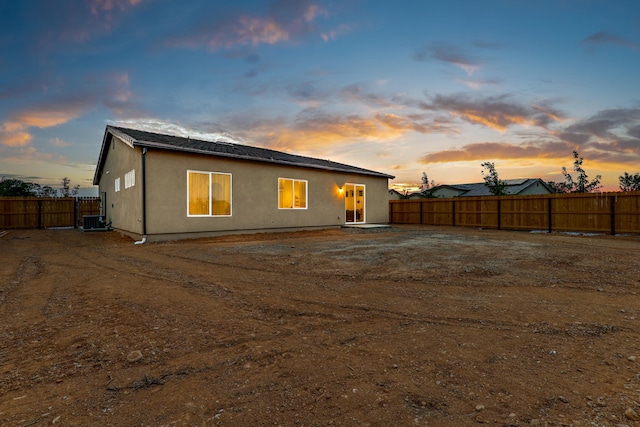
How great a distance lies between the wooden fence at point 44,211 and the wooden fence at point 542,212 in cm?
2014

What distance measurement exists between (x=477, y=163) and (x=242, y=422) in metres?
31.0

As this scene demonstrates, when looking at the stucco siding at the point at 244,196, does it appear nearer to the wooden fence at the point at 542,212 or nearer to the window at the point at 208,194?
the window at the point at 208,194

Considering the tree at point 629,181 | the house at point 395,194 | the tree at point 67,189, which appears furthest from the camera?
the house at point 395,194

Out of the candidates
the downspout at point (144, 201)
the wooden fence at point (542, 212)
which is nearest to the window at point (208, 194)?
the downspout at point (144, 201)

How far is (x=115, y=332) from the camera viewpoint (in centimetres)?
291

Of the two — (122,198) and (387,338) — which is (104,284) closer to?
(387,338)

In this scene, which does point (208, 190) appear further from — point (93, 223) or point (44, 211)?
point (44, 211)

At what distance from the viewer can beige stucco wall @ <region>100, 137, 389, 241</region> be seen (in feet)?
33.6

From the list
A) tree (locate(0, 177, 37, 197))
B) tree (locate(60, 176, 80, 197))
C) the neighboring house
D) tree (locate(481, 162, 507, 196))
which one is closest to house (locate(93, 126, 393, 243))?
tree (locate(0, 177, 37, 197))

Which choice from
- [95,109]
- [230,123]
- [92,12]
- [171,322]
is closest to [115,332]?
[171,322]

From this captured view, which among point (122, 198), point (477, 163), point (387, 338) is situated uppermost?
point (477, 163)

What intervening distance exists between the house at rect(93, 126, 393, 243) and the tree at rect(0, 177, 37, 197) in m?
14.5

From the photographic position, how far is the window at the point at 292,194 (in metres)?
13.4

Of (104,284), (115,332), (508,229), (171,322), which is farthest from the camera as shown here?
(508,229)
